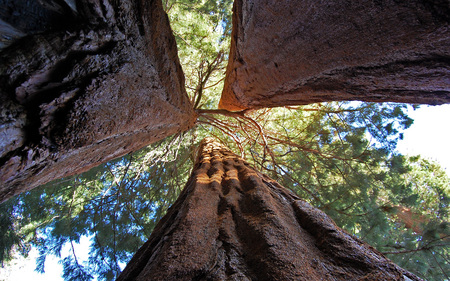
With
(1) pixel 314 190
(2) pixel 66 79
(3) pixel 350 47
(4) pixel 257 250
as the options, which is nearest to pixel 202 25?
(3) pixel 350 47

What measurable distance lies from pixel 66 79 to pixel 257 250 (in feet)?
3.51

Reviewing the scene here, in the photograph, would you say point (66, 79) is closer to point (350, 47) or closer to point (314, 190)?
point (350, 47)

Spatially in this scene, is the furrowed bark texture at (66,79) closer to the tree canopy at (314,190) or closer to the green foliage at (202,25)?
the tree canopy at (314,190)

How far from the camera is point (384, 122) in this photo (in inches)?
134

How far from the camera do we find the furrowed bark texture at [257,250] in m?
0.68

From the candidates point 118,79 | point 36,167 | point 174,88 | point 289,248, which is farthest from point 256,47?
point 36,167

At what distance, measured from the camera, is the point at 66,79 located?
925 millimetres

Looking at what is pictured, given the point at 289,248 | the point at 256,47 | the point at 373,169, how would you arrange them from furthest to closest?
the point at 373,169 < the point at 256,47 < the point at 289,248

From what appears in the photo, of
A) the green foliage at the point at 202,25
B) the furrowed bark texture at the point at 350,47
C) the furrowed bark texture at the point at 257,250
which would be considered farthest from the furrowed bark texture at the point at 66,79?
the green foliage at the point at 202,25

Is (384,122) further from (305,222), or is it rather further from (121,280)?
(121,280)

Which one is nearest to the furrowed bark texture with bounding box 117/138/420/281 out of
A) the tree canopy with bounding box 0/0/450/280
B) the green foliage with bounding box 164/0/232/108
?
the tree canopy with bounding box 0/0/450/280

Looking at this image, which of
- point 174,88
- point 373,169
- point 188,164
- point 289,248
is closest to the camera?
point 289,248

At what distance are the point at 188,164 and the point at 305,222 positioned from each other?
5.79 m

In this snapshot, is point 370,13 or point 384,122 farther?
point 384,122
